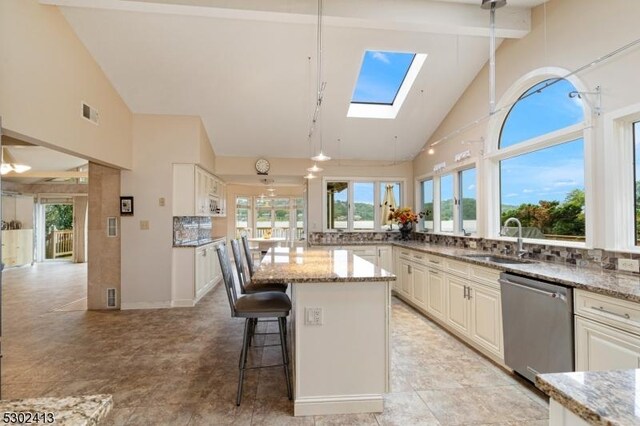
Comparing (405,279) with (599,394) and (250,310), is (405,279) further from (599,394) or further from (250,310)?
(599,394)

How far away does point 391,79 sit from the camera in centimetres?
463

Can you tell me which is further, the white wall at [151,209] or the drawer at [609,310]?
the white wall at [151,209]

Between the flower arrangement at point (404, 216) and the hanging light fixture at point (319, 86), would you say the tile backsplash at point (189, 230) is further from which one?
the flower arrangement at point (404, 216)

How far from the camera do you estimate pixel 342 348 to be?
2090 millimetres

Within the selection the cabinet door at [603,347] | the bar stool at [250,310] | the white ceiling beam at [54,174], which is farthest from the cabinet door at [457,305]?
the white ceiling beam at [54,174]

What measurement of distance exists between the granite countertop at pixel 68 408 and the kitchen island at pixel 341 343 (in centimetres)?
134

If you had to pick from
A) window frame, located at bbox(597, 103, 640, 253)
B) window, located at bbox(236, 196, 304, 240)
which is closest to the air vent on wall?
window frame, located at bbox(597, 103, 640, 253)

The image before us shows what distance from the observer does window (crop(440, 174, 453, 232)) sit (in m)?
4.85

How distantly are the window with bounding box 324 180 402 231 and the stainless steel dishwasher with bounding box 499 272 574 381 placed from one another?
3.52 metres

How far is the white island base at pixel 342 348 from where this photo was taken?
2074mm

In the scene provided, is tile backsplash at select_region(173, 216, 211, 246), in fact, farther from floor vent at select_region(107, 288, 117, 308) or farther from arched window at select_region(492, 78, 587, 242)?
arched window at select_region(492, 78, 587, 242)

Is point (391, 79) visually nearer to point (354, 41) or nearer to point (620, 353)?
point (354, 41)

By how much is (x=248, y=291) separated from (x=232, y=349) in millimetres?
598

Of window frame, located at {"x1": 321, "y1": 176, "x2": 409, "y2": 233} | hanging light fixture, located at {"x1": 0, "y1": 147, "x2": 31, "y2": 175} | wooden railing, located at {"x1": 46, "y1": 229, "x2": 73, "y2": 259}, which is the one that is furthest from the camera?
wooden railing, located at {"x1": 46, "y1": 229, "x2": 73, "y2": 259}
